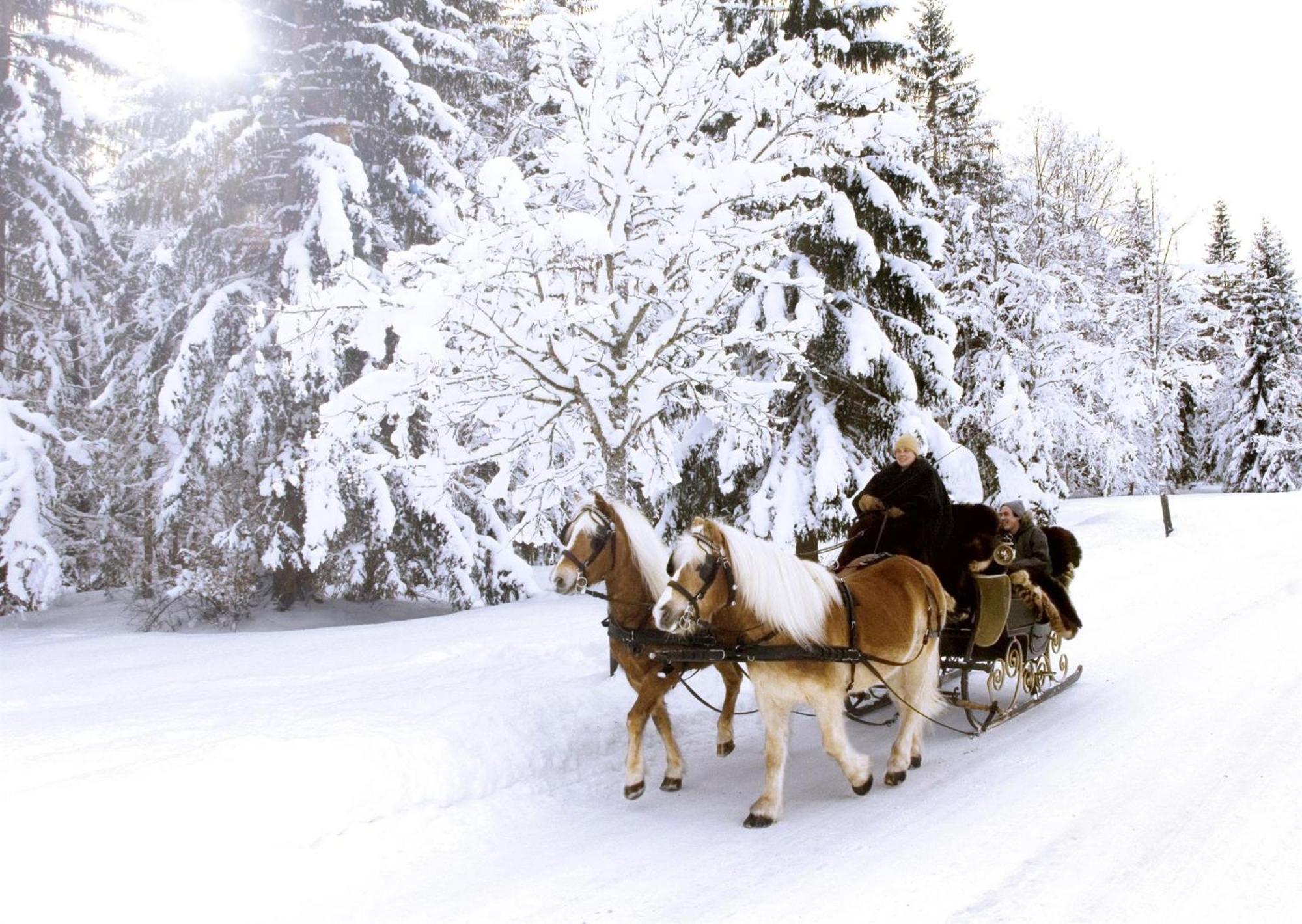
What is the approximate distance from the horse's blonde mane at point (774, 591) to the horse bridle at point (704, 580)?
4cm

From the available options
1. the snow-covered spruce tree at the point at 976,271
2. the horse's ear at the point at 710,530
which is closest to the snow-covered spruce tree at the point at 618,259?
the horse's ear at the point at 710,530

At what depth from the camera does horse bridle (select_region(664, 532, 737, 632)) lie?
5.17m

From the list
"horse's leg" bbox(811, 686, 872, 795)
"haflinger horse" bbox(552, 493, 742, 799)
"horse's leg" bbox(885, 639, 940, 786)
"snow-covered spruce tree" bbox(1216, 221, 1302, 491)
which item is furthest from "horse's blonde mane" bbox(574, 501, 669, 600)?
"snow-covered spruce tree" bbox(1216, 221, 1302, 491)

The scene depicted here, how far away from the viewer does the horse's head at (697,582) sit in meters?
5.11

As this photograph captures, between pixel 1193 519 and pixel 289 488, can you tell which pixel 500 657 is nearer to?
pixel 289 488

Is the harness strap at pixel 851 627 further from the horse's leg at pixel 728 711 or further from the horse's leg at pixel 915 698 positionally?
the horse's leg at pixel 728 711

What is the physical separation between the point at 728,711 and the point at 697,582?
2.09m

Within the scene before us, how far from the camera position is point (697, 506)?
13.2m

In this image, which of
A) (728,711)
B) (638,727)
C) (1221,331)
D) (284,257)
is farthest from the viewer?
(1221,331)

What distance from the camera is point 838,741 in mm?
5617

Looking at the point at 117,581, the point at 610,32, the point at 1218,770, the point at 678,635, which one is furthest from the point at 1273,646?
the point at 117,581

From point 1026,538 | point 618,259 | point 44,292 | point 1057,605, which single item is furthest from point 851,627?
point 44,292

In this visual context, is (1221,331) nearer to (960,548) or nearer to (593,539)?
(960,548)

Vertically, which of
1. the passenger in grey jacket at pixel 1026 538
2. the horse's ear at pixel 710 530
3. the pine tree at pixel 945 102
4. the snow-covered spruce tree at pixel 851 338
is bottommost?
the passenger in grey jacket at pixel 1026 538
